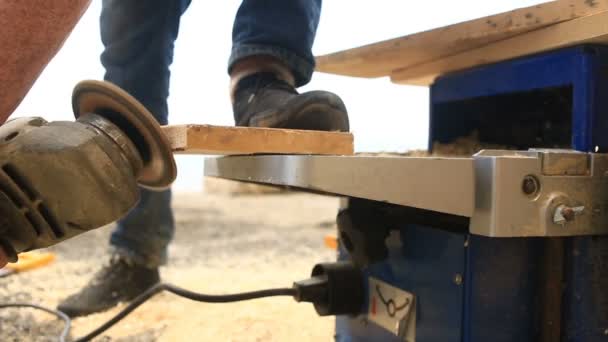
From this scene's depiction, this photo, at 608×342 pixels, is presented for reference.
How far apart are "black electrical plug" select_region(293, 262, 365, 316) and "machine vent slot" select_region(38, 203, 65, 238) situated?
307mm

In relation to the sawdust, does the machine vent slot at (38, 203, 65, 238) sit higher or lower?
lower

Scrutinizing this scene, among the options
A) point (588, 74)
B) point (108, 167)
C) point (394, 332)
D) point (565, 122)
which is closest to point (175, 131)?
point (108, 167)

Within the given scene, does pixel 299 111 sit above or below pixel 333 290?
above

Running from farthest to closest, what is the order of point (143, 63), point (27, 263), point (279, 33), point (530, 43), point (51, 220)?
point (27, 263)
point (143, 63)
point (279, 33)
point (530, 43)
point (51, 220)

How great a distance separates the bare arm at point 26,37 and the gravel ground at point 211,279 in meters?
0.48

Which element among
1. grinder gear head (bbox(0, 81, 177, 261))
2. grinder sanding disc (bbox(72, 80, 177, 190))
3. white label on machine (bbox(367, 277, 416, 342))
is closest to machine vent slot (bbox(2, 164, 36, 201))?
grinder gear head (bbox(0, 81, 177, 261))

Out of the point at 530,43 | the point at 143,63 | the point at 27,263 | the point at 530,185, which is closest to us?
the point at 530,185

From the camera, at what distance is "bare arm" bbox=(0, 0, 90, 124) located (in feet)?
1.72

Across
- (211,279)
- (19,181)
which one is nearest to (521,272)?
(19,181)

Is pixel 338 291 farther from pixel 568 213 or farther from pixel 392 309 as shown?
pixel 568 213

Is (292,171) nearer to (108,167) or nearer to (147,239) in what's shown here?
(108,167)

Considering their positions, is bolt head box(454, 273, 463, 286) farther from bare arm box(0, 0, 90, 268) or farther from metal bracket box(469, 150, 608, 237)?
bare arm box(0, 0, 90, 268)

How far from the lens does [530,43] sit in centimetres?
63

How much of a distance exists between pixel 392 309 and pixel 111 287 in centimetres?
70
